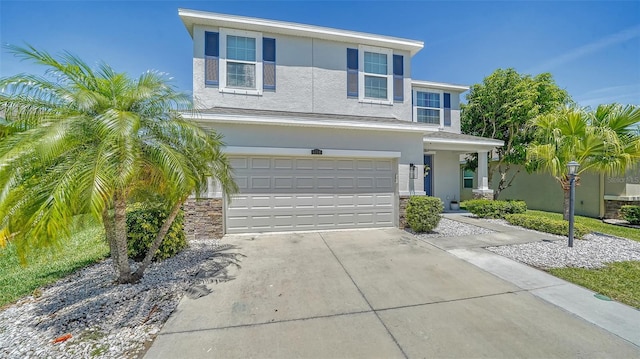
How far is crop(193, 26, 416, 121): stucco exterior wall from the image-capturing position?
862 cm

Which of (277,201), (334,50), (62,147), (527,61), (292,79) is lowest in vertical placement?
(277,201)

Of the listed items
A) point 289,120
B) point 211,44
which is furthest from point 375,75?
point 211,44

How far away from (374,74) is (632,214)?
1103cm

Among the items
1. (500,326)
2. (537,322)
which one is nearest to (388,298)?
(500,326)

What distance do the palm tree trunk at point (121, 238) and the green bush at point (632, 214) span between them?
1570 cm

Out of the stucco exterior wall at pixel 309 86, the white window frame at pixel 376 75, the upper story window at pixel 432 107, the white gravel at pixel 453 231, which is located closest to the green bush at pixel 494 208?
the white gravel at pixel 453 231

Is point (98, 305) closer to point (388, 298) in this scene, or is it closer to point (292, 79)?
point (388, 298)

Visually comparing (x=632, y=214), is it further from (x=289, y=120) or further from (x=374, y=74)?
(x=289, y=120)

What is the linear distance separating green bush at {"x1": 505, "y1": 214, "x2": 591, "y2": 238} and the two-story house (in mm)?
3756

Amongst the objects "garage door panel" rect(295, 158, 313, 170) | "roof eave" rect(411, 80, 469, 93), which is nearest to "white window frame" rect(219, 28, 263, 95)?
"garage door panel" rect(295, 158, 313, 170)

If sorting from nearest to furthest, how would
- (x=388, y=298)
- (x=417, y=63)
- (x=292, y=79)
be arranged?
(x=388, y=298) < (x=292, y=79) < (x=417, y=63)

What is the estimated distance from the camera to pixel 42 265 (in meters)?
5.12

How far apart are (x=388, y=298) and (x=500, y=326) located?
1394 millimetres

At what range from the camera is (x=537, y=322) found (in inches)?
121
